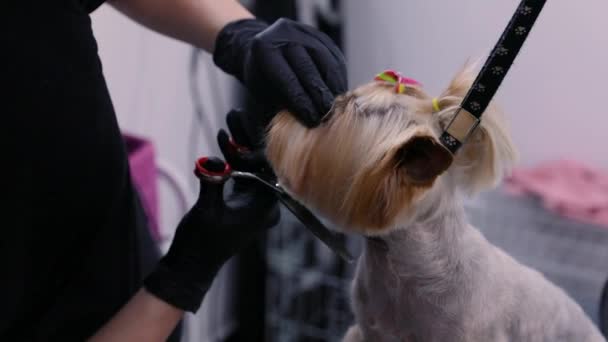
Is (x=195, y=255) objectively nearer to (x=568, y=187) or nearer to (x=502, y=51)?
(x=502, y=51)

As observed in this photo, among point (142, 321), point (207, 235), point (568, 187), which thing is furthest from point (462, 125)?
point (568, 187)

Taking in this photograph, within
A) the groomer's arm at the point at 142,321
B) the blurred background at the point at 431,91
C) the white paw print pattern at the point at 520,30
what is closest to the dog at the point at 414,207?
the white paw print pattern at the point at 520,30

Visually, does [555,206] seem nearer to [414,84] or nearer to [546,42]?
[546,42]

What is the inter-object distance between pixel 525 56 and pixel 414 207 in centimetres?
104

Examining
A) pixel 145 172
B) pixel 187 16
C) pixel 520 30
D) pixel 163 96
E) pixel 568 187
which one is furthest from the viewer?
Answer: pixel 163 96

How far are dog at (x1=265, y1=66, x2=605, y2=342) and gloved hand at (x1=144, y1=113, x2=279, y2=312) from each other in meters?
0.09

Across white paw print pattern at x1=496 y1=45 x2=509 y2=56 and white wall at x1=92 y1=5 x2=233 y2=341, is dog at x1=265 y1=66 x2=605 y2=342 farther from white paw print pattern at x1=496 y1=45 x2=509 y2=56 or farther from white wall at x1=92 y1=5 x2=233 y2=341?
white wall at x1=92 y1=5 x2=233 y2=341

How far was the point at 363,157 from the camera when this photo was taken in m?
0.64

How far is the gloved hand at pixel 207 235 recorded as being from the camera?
0.77m

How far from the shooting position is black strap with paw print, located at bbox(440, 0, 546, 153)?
0.53 m

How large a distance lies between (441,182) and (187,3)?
0.49 m

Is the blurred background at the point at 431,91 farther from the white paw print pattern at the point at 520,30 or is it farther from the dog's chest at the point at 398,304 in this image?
the white paw print pattern at the point at 520,30

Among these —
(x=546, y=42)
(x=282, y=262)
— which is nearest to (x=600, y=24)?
(x=546, y=42)

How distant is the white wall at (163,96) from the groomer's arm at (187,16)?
398 millimetres
